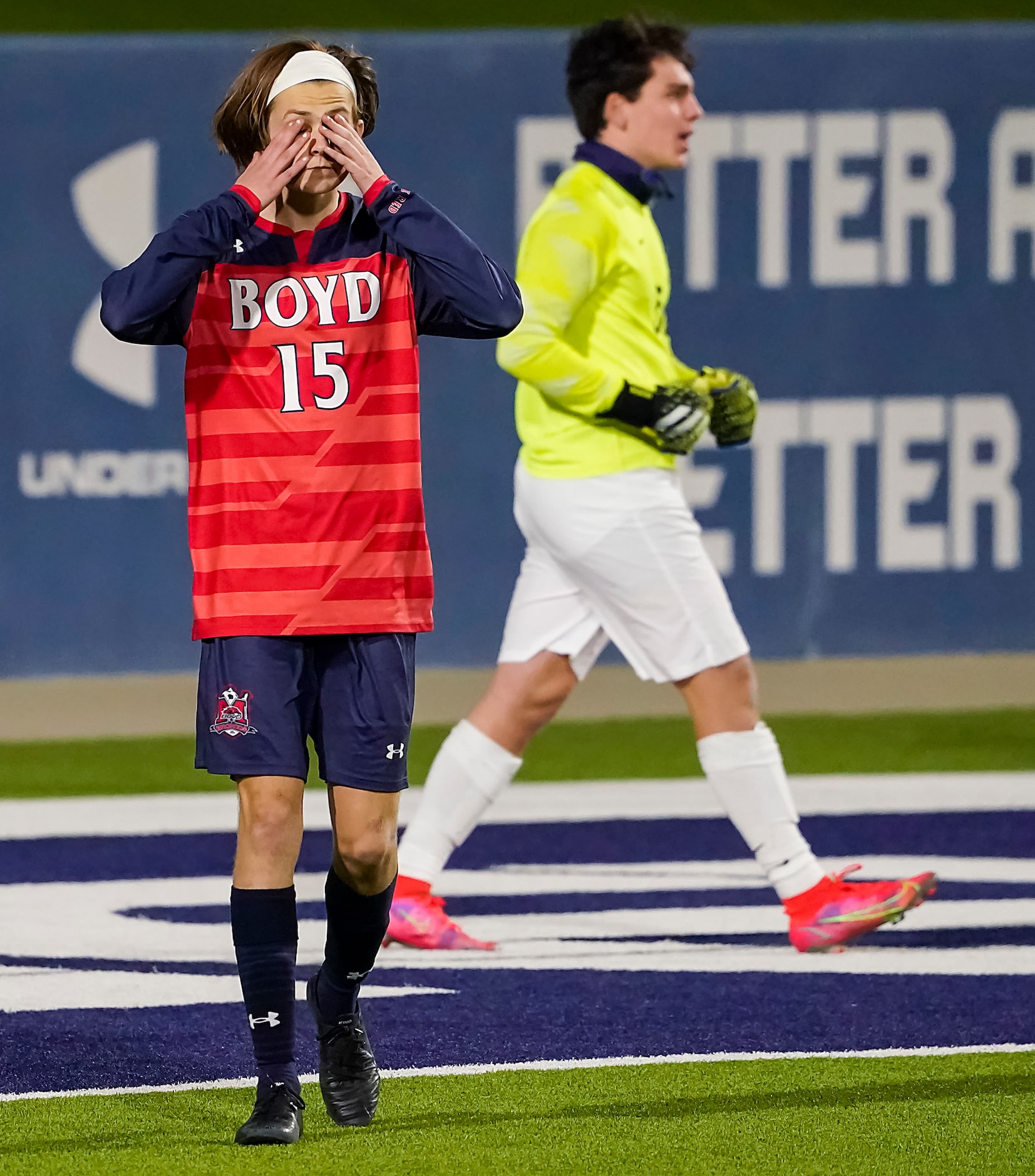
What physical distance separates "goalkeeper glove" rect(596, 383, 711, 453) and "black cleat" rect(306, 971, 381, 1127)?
80.7 inches

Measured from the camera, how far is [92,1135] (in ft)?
13.1

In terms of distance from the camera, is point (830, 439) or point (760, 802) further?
point (830, 439)

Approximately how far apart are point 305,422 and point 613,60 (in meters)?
2.34

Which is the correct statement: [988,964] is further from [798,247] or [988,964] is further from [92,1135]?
[798,247]

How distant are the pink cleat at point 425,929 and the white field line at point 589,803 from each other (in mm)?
1745

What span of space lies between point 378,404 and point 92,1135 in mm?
1368

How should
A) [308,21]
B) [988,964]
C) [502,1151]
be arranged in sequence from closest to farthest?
1. [502,1151]
2. [988,964]
3. [308,21]

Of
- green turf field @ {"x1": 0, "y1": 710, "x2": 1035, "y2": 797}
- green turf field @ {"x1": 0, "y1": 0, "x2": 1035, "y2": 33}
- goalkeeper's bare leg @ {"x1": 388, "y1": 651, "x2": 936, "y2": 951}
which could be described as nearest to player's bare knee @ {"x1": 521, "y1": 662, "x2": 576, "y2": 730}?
goalkeeper's bare leg @ {"x1": 388, "y1": 651, "x2": 936, "y2": 951}

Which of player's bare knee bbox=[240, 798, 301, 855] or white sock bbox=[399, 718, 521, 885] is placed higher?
player's bare knee bbox=[240, 798, 301, 855]

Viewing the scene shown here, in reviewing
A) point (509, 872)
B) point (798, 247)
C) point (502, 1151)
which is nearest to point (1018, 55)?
point (798, 247)

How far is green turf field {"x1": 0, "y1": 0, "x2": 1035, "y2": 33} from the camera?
1188 cm

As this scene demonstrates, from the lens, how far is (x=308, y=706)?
4.01 metres

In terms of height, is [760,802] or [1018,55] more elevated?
[1018,55]

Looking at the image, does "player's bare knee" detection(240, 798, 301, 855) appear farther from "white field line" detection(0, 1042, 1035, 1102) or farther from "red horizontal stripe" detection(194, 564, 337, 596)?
"white field line" detection(0, 1042, 1035, 1102)
